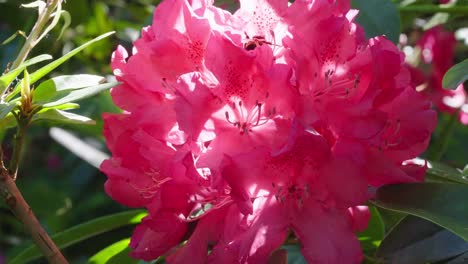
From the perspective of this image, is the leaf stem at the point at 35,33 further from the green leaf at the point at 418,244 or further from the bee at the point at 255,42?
the green leaf at the point at 418,244

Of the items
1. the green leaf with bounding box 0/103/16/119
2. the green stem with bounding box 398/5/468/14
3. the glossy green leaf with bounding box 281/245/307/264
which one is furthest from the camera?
the green stem with bounding box 398/5/468/14

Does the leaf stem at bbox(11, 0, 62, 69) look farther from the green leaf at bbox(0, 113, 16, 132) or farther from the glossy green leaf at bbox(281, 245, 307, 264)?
the glossy green leaf at bbox(281, 245, 307, 264)

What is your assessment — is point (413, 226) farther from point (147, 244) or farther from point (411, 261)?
point (147, 244)

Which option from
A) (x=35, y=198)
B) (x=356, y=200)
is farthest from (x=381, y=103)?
(x=35, y=198)

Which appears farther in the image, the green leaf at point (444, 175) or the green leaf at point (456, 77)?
the green leaf at point (444, 175)

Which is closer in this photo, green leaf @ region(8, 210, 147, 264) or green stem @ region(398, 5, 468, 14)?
green leaf @ region(8, 210, 147, 264)

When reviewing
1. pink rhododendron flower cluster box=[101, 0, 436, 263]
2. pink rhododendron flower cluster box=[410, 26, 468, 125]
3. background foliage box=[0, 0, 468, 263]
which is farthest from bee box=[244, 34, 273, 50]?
pink rhododendron flower cluster box=[410, 26, 468, 125]

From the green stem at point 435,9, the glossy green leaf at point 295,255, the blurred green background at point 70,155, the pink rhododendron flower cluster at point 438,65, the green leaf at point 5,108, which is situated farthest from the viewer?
the pink rhododendron flower cluster at point 438,65

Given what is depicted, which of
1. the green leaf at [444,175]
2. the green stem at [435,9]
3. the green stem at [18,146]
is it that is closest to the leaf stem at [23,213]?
the green stem at [18,146]
